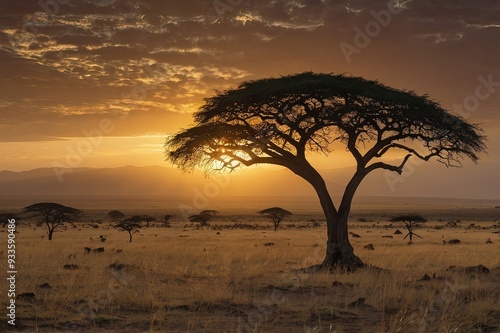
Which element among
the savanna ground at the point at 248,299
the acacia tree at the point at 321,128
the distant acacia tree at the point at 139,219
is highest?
the acacia tree at the point at 321,128

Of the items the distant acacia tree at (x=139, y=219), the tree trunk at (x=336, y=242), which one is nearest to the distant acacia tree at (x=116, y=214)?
the distant acacia tree at (x=139, y=219)

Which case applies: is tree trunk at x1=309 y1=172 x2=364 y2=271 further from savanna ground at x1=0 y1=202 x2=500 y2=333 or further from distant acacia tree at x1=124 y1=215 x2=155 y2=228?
distant acacia tree at x1=124 y1=215 x2=155 y2=228

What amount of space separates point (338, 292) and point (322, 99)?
27.4 ft

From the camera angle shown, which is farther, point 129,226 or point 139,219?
point 139,219

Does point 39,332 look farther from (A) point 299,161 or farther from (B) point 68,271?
(A) point 299,161

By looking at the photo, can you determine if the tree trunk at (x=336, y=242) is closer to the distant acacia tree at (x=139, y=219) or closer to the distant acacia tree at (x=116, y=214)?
the distant acacia tree at (x=139, y=219)

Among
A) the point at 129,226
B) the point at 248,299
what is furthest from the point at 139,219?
the point at 248,299

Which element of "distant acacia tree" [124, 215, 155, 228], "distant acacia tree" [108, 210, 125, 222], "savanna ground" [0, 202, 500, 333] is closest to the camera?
"savanna ground" [0, 202, 500, 333]

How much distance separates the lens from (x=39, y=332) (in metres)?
9.59

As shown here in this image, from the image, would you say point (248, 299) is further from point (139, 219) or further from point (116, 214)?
point (116, 214)

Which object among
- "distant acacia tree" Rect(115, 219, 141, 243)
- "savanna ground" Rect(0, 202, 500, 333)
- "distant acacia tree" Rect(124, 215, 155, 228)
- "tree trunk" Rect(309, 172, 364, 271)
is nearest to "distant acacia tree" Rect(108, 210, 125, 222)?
"distant acacia tree" Rect(124, 215, 155, 228)

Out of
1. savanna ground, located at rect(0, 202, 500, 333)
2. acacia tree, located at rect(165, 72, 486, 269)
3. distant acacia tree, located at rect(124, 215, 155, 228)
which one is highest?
acacia tree, located at rect(165, 72, 486, 269)

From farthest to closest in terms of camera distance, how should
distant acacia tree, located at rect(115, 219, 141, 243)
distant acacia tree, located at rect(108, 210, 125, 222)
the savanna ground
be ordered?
distant acacia tree, located at rect(108, 210, 125, 222), distant acacia tree, located at rect(115, 219, 141, 243), the savanna ground

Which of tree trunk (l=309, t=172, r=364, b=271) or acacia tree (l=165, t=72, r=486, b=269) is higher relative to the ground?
acacia tree (l=165, t=72, r=486, b=269)
